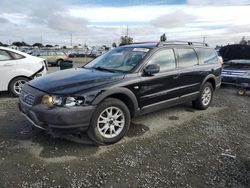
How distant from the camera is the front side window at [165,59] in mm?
5496

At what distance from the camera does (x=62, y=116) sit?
416cm

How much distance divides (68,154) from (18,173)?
82 centimetres

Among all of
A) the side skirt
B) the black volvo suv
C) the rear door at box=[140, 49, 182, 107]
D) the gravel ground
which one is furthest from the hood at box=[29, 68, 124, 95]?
the gravel ground

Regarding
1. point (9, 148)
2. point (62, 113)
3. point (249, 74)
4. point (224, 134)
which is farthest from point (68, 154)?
point (249, 74)

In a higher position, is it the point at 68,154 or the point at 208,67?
the point at 208,67

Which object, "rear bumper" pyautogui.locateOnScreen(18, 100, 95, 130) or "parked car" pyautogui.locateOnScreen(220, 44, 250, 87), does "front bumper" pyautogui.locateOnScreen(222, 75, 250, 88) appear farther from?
"rear bumper" pyautogui.locateOnScreen(18, 100, 95, 130)

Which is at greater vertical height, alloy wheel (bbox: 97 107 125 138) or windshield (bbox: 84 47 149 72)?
windshield (bbox: 84 47 149 72)

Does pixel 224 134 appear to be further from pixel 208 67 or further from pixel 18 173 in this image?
pixel 18 173

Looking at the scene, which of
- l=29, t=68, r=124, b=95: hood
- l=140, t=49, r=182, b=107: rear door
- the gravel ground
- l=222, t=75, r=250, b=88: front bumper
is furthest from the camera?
l=222, t=75, r=250, b=88: front bumper

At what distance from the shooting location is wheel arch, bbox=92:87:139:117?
445 cm

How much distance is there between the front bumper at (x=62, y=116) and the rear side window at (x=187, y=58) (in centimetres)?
266

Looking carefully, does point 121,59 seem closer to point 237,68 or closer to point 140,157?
point 140,157

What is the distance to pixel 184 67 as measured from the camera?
615 cm

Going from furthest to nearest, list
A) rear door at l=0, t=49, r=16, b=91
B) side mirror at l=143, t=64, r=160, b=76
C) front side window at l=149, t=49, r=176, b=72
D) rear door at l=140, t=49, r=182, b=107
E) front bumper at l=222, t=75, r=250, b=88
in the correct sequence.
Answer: front bumper at l=222, t=75, r=250, b=88 → rear door at l=0, t=49, r=16, b=91 → front side window at l=149, t=49, r=176, b=72 → rear door at l=140, t=49, r=182, b=107 → side mirror at l=143, t=64, r=160, b=76
